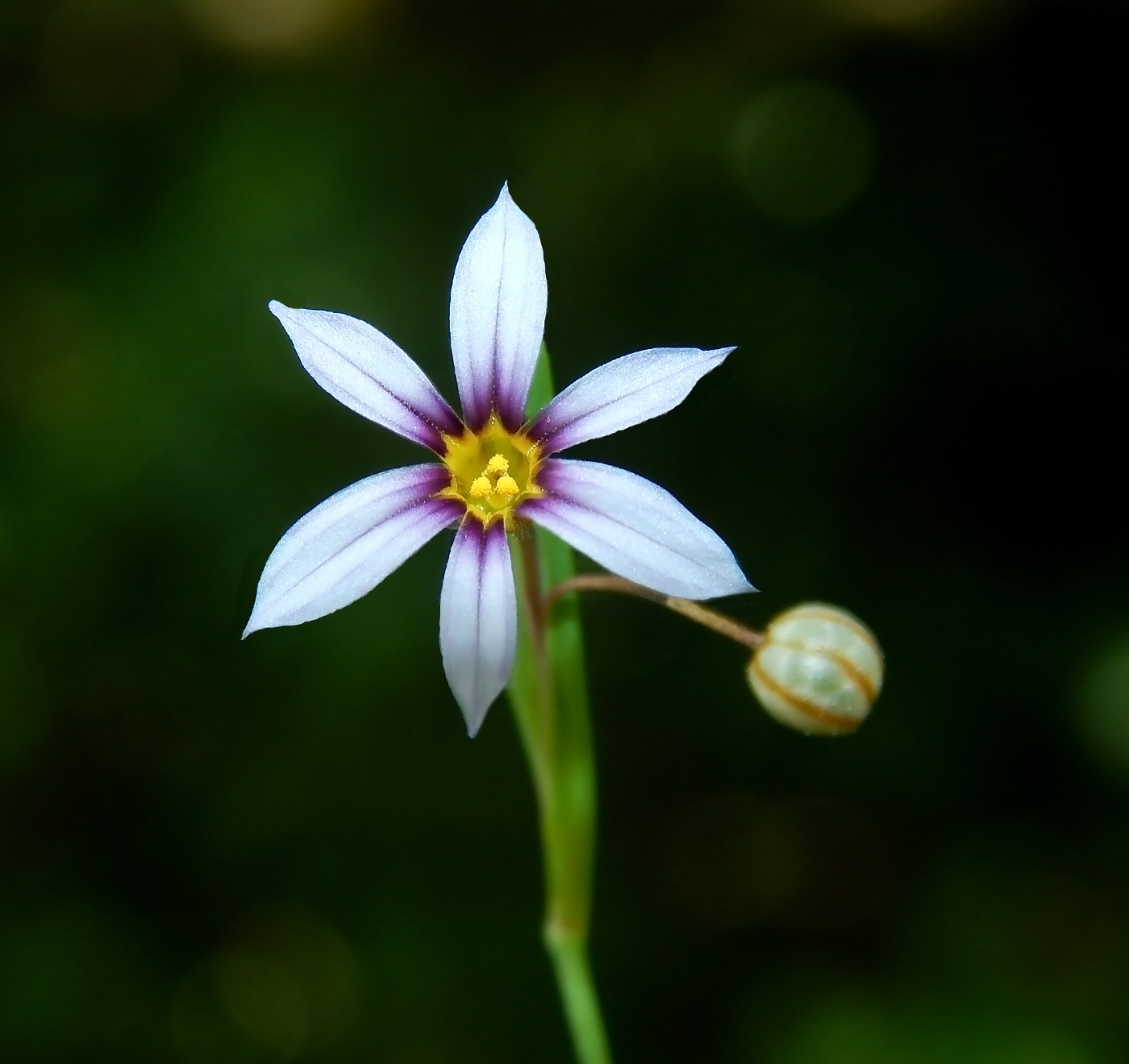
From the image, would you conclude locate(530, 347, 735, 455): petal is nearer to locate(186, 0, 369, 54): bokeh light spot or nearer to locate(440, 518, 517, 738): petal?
locate(440, 518, 517, 738): petal

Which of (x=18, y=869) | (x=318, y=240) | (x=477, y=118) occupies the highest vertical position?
(x=477, y=118)

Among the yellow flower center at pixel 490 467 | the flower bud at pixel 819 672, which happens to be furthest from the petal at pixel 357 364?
the flower bud at pixel 819 672

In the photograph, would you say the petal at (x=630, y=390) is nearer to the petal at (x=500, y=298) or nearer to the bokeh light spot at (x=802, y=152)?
the petal at (x=500, y=298)

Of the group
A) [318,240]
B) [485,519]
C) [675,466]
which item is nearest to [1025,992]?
[675,466]

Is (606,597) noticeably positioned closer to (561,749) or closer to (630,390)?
(561,749)

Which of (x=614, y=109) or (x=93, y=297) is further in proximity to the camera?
(x=614, y=109)

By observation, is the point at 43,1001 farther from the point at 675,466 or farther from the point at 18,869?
the point at 675,466
